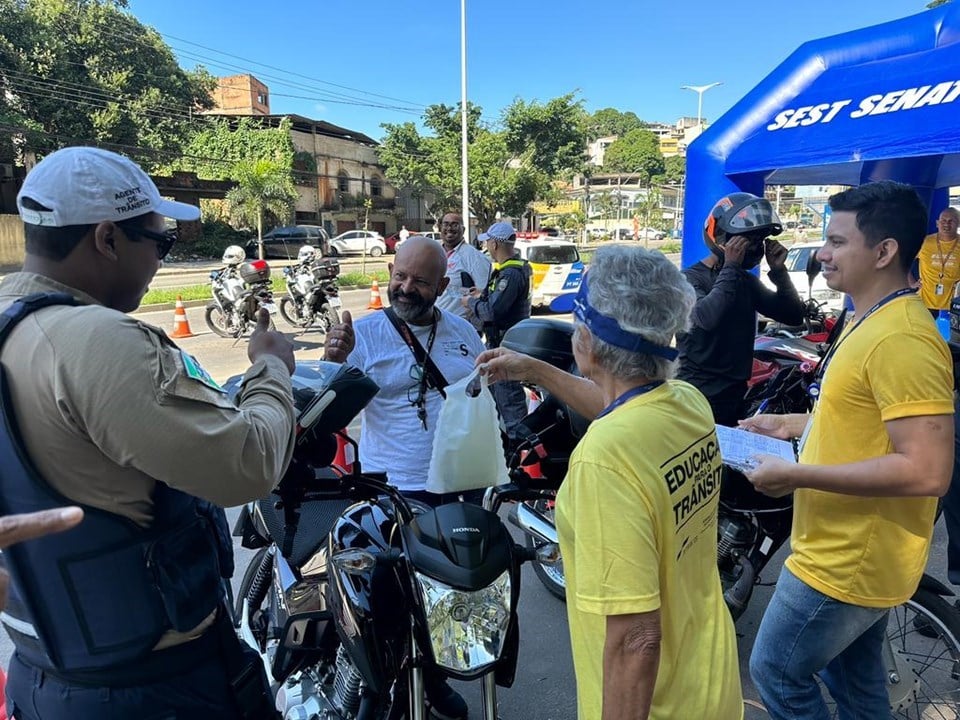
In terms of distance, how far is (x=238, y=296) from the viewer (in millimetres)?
9930

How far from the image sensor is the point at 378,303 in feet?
44.4

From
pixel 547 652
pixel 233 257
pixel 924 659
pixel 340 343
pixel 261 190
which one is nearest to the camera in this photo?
pixel 924 659

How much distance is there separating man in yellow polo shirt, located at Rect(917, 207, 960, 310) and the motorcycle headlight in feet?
20.0

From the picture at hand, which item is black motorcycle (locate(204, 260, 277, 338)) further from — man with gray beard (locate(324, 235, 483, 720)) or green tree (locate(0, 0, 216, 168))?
green tree (locate(0, 0, 216, 168))

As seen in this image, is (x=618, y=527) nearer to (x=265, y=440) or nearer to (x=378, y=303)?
(x=265, y=440)

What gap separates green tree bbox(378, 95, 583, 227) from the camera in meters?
31.9

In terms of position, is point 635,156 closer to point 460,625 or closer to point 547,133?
point 547,133

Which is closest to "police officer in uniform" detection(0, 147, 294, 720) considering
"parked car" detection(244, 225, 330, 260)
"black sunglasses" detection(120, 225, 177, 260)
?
"black sunglasses" detection(120, 225, 177, 260)

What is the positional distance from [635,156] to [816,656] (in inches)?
3417

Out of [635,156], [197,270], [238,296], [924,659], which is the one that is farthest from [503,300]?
[635,156]

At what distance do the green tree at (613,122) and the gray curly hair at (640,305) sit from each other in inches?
5221

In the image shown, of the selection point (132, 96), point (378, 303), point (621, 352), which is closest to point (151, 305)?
point (378, 303)

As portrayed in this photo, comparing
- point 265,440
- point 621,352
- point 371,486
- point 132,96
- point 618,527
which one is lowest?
point 371,486

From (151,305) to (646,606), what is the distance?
1385 centimetres
